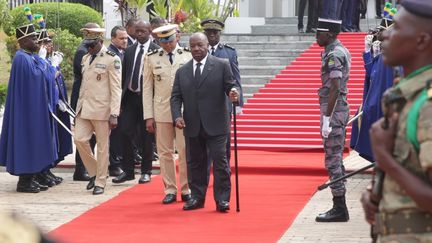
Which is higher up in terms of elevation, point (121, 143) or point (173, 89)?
point (173, 89)

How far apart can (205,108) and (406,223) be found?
267 inches

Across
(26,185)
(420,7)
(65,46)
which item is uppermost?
(420,7)

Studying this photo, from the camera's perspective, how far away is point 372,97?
1095 cm

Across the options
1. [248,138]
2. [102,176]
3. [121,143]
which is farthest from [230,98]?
[248,138]

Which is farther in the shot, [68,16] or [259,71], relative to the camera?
[68,16]

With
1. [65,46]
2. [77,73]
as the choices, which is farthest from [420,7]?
[65,46]

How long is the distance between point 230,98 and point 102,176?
225 centimetres

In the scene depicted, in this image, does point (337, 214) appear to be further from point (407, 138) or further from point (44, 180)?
point (407, 138)

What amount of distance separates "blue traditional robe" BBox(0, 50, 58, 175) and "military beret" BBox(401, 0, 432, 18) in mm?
8804

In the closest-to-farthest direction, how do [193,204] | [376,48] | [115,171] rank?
[193,204] < [376,48] < [115,171]

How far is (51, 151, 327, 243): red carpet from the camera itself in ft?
30.6

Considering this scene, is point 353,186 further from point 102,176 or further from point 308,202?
point 102,176

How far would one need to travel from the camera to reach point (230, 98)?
10.3 meters

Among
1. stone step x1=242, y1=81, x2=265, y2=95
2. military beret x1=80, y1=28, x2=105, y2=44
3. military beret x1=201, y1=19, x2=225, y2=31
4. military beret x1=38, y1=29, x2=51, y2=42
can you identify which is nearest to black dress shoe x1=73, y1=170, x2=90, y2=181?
military beret x1=38, y1=29, x2=51, y2=42
